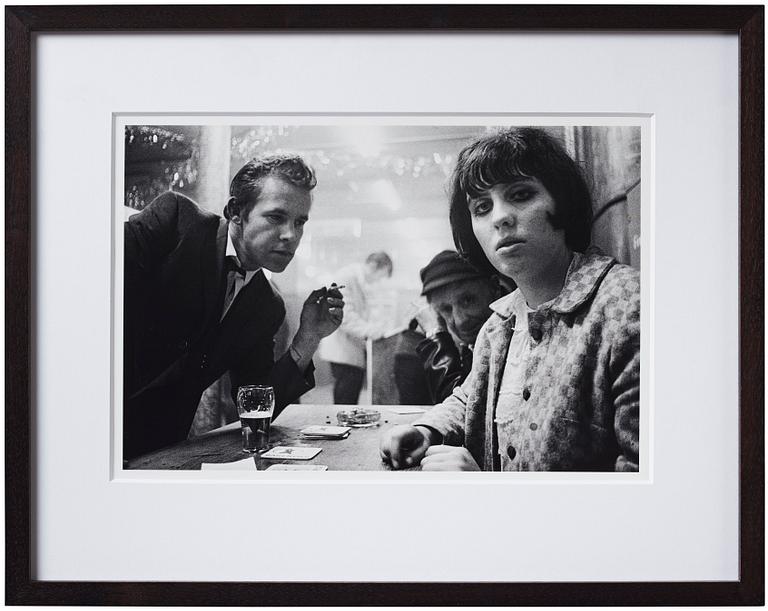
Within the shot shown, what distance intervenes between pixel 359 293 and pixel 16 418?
64 centimetres

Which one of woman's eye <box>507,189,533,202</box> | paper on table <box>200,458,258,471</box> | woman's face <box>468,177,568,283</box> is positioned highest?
woman's eye <box>507,189,533,202</box>

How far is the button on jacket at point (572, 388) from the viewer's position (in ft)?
3.52

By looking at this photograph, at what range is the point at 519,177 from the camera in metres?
1.09

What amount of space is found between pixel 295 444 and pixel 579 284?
58cm

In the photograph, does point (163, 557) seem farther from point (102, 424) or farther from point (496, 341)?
point (496, 341)

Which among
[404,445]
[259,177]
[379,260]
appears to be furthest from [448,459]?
[259,177]

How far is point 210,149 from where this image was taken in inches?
42.8

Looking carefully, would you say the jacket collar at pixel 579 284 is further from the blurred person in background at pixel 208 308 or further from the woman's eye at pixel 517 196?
the blurred person in background at pixel 208 308

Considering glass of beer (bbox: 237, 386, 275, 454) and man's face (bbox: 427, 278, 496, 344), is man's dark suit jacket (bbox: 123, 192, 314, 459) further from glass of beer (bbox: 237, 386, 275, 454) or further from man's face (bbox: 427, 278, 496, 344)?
man's face (bbox: 427, 278, 496, 344)

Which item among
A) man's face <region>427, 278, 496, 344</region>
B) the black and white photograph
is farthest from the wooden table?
man's face <region>427, 278, 496, 344</region>

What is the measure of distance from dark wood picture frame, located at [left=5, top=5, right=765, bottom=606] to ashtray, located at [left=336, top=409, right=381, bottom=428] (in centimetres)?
28

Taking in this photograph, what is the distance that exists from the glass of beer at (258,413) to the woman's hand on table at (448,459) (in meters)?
0.29

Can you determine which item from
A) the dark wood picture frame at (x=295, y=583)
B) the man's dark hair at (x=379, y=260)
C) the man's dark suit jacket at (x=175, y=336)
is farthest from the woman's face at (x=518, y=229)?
the man's dark suit jacket at (x=175, y=336)

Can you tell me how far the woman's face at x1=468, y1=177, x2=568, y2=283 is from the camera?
1.09m
